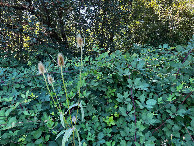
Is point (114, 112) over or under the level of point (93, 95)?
under

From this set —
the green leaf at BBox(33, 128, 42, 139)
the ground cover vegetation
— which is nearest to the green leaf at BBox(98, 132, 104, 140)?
the ground cover vegetation

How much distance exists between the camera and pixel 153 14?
730 centimetres

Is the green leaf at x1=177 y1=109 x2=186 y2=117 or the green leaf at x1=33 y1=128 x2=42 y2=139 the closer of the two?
the green leaf at x1=33 y1=128 x2=42 y2=139

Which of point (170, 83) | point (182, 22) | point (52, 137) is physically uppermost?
point (182, 22)

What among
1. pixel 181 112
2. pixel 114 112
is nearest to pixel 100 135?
pixel 114 112

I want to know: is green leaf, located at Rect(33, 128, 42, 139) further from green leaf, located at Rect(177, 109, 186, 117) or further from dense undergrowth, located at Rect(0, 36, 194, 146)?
green leaf, located at Rect(177, 109, 186, 117)

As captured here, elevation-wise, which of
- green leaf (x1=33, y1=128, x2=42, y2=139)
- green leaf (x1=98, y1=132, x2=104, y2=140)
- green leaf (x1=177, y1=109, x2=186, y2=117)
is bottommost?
green leaf (x1=98, y1=132, x2=104, y2=140)

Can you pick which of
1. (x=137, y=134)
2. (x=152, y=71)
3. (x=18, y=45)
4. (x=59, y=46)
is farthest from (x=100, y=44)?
(x=137, y=134)

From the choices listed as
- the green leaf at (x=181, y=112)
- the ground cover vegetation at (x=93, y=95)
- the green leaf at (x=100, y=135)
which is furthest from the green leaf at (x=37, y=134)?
the green leaf at (x=181, y=112)

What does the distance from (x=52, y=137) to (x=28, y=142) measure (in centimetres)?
16

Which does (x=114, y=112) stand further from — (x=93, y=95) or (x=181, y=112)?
(x=181, y=112)

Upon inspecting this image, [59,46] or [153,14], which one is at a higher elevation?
[153,14]

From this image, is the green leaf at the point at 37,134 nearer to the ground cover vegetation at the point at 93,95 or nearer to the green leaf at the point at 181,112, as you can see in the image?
the ground cover vegetation at the point at 93,95

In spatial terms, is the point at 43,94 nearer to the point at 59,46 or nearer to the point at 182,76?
the point at 182,76
